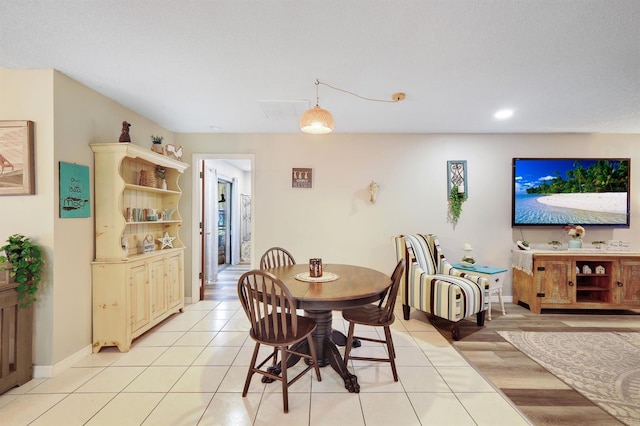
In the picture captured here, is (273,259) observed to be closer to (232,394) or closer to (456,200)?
(232,394)

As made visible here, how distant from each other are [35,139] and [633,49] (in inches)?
180

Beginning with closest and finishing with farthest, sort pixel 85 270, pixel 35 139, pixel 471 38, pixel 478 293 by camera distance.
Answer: pixel 471 38 < pixel 35 139 < pixel 85 270 < pixel 478 293

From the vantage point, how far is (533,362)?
97.3 inches

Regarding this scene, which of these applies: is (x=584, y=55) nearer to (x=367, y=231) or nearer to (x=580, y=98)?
(x=580, y=98)

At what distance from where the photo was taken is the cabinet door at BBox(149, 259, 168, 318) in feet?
10.0

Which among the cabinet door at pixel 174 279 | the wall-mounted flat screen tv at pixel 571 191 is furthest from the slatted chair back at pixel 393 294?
the wall-mounted flat screen tv at pixel 571 191

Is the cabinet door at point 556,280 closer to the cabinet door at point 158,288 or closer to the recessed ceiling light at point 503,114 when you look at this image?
the recessed ceiling light at point 503,114

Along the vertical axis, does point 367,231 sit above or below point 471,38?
below

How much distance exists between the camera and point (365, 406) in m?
1.89

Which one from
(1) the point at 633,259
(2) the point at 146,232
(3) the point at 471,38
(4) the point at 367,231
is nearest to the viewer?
(3) the point at 471,38

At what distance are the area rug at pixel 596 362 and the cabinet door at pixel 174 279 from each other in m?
3.81

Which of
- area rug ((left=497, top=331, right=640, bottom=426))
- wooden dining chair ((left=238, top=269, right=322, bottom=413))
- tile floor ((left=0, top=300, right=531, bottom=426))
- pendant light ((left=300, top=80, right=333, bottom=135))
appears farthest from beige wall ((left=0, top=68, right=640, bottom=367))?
wooden dining chair ((left=238, top=269, right=322, bottom=413))

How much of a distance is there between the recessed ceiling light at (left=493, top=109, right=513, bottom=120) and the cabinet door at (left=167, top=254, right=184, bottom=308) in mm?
4237

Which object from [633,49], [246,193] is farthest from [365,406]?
[246,193]
